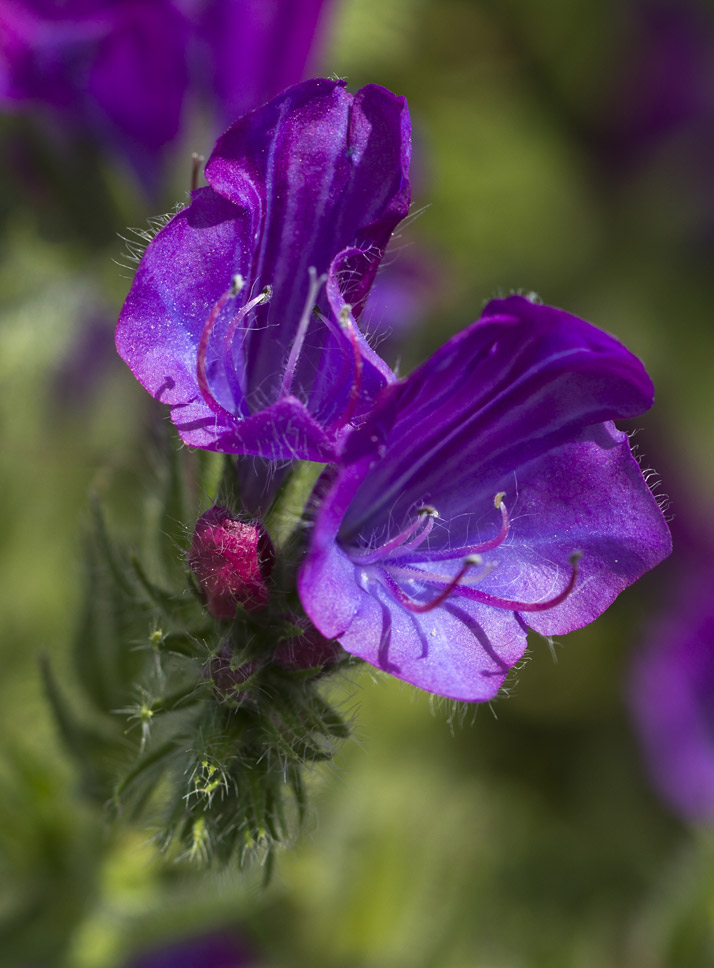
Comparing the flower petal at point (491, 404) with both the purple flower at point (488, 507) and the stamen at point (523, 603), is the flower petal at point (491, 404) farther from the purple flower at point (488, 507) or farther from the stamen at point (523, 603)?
the stamen at point (523, 603)

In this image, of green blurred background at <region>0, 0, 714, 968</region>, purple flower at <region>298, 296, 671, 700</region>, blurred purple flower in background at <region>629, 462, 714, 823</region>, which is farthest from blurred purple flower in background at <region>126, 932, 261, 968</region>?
purple flower at <region>298, 296, 671, 700</region>

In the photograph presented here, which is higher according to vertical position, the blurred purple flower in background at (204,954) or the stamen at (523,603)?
the stamen at (523,603)

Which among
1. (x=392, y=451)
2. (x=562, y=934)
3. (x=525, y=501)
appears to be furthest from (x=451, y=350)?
(x=562, y=934)

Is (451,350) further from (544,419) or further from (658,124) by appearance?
(658,124)

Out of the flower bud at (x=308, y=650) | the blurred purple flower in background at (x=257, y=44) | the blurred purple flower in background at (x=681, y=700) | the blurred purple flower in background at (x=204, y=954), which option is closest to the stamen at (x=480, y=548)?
the flower bud at (x=308, y=650)

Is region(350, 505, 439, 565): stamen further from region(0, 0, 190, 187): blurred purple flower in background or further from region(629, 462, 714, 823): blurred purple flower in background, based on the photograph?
region(629, 462, 714, 823): blurred purple flower in background

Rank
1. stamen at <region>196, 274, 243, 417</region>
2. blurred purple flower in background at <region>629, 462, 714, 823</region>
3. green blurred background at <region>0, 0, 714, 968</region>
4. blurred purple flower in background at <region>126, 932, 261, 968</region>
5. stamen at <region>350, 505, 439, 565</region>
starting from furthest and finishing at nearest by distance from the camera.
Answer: blurred purple flower in background at <region>629, 462, 714, 823</region> → blurred purple flower in background at <region>126, 932, 261, 968</region> → green blurred background at <region>0, 0, 714, 968</region> → stamen at <region>350, 505, 439, 565</region> → stamen at <region>196, 274, 243, 417</region>
